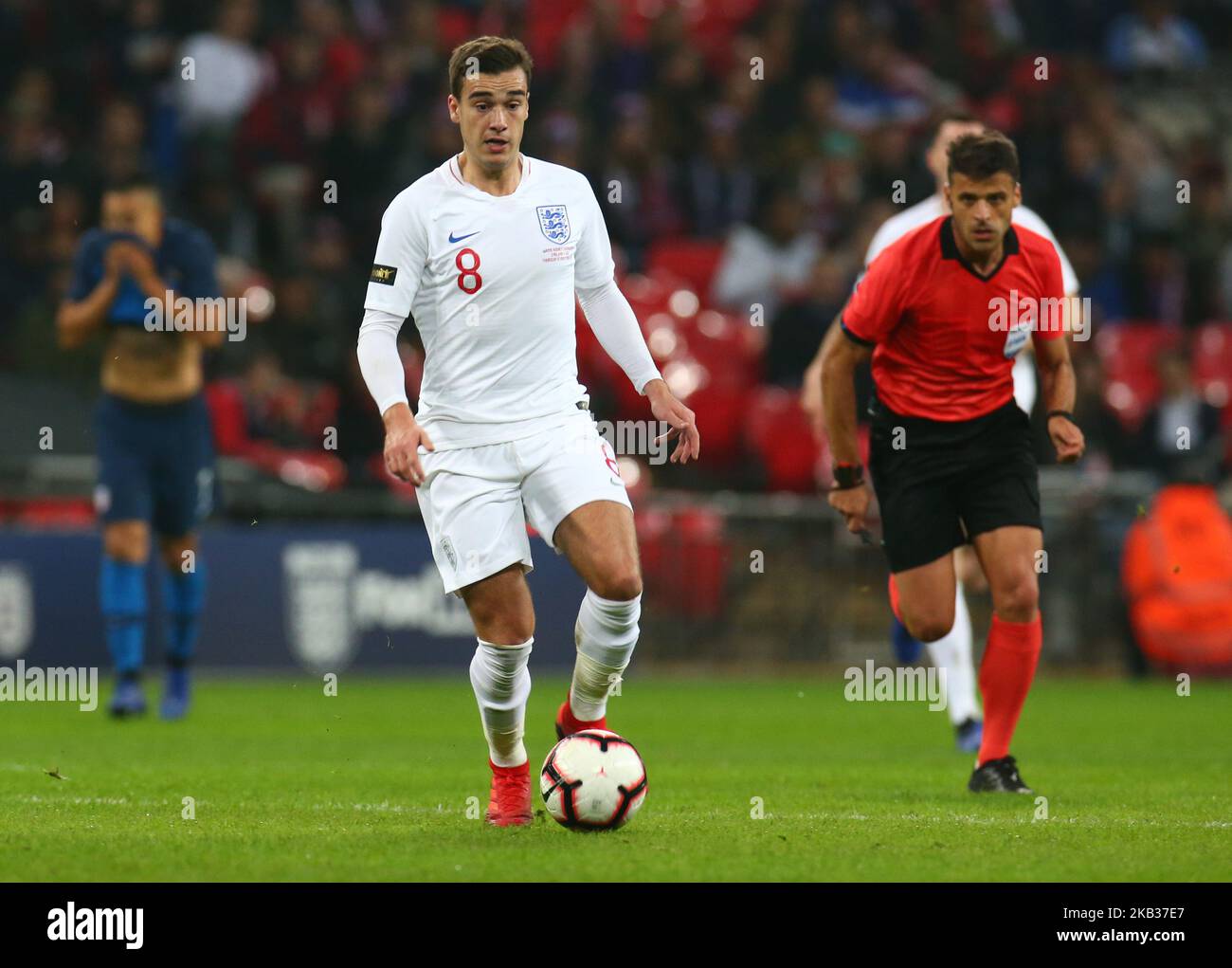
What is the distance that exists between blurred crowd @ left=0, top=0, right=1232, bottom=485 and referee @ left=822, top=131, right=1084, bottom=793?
26.6 ft

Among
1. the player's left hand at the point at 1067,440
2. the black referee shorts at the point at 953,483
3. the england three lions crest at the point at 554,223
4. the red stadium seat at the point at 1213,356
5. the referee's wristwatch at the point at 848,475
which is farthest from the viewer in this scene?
the red stadium seat at the point at 1213,356

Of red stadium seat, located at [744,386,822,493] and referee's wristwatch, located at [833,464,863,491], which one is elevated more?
red stadium seat, located at [744,386,822,493]

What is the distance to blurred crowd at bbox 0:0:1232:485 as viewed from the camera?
16875 mm

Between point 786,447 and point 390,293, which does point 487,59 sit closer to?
point 390,293

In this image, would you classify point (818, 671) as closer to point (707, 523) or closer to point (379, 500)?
point (707, 523)

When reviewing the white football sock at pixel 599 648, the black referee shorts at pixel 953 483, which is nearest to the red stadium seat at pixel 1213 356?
the black referee shorts at pixel 953 483

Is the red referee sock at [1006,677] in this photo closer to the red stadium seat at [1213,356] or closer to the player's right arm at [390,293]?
the player's right arm at [390,293]

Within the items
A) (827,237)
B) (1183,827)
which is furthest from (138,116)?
(1183,827)

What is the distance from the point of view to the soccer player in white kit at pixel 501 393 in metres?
6.64

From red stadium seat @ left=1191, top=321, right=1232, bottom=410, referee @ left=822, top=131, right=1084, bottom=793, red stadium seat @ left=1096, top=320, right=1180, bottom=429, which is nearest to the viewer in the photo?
referee @ left=822, top=131, right=1084, bottom=793

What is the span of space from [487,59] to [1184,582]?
10.1 m

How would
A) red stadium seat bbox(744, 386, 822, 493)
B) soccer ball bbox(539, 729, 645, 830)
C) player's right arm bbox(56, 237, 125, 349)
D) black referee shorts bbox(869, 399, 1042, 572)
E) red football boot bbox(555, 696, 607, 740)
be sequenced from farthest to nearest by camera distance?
red stadium seat bbox(744, 386, 822, 493) → player's right arm bbox(56, 237, 125, 349) → black referee shorts bbox(869, 399, 1042, 572) → red football boot bbox(555, 696, 607, 740) → soccer ball bbox(539, 729, 645, 830)

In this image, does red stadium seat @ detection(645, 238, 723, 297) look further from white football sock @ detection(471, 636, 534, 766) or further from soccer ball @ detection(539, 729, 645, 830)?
soccer ball @ detection(539, 729, 645, 830)

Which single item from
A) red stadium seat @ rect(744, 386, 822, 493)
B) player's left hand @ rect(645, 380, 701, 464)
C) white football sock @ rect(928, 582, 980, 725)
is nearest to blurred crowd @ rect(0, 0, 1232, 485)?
red stadium seat @ rect(744, 386, 822, 493)
